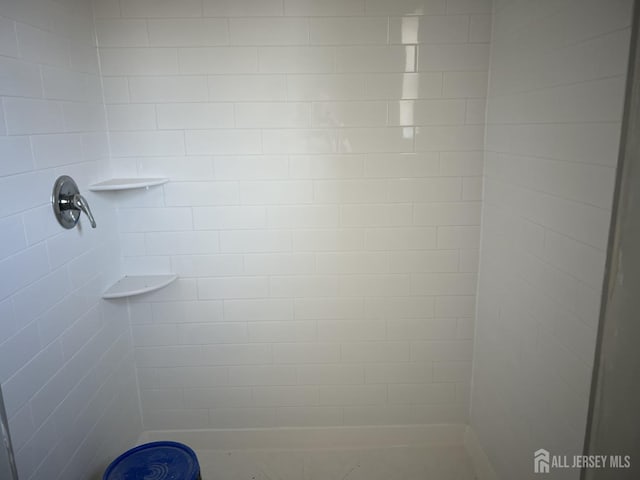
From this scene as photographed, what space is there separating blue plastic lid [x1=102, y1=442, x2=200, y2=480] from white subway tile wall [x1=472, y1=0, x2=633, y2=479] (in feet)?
4.09

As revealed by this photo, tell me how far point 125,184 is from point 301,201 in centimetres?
74

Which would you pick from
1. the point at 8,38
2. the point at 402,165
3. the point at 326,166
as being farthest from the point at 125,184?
the point at 402,165

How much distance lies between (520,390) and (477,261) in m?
0.61

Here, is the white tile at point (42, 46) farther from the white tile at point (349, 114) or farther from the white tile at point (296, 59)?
the white tile at point (349, 114)

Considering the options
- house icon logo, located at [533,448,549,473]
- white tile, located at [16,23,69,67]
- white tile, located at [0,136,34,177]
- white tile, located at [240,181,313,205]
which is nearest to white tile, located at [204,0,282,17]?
white tile, located at [16,23,69,67]

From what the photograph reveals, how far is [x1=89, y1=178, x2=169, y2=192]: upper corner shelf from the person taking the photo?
176 centimetres

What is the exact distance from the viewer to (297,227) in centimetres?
204

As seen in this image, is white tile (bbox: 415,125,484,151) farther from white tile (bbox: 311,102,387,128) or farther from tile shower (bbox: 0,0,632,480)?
white tile (bbox: 311,102,387,128)

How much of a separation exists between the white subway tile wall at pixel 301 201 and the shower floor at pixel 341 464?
149 mm

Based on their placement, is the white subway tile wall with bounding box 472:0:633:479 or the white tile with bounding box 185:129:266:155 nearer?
the white subway tile wall with bounding box 472:0:633:479

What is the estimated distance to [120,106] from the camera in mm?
1933

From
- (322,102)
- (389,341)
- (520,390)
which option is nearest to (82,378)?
(389,341)

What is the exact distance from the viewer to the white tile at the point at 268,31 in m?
1.86

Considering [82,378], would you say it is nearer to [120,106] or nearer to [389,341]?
[120,106]
